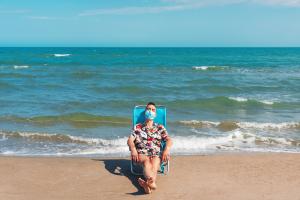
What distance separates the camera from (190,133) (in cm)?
1060

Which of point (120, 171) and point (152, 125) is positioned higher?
point (152, 125)

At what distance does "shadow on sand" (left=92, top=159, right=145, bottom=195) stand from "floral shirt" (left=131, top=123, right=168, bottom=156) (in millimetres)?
426

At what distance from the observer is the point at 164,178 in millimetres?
6598

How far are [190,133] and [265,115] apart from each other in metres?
3.94

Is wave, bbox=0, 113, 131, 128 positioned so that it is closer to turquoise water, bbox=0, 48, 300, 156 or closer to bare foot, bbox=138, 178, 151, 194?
turquoise water, bbox=0, 48, 300, 156

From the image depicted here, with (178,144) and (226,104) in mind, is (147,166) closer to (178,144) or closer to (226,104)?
(178,144)

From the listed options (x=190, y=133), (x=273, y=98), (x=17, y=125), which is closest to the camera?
(x=190, y=133)

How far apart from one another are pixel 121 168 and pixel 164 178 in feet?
2.90

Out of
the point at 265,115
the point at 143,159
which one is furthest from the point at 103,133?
the point at 265,115

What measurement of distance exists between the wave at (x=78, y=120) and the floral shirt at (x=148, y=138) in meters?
4.91

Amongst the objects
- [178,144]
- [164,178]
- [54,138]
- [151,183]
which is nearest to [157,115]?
[164,178]

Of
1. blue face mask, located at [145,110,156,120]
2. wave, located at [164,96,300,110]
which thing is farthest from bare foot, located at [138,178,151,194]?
wave, located at [164,96,300,110]

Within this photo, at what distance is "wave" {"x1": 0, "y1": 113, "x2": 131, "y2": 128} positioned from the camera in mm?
11719

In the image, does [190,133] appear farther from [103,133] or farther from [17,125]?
[17,125]
